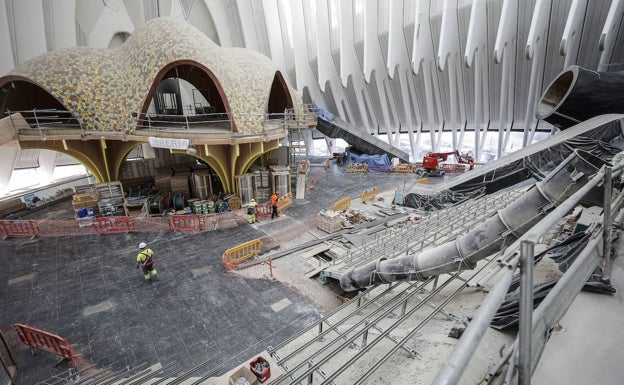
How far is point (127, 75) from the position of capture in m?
15.3

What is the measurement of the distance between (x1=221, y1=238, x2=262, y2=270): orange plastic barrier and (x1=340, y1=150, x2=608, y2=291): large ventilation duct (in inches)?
251

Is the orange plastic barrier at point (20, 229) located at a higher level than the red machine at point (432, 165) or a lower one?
lower

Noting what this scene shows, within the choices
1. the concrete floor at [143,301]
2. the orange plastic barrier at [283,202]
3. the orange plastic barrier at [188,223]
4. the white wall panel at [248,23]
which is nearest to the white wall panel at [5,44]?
the concrete floor at [143,301]

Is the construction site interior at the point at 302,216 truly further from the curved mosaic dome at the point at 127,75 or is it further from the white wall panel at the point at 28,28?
the white wall panel at the point at 28,28

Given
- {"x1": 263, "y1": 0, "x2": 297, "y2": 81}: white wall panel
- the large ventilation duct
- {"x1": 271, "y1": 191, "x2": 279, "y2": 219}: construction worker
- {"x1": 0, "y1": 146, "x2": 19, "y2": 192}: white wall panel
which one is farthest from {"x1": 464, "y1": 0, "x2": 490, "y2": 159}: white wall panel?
{"x1": 0, "y1": 146, "x2": 19, "y2": 192}: white wall panel

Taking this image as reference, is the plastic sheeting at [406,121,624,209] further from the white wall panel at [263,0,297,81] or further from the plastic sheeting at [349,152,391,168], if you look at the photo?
the white wall panel at [263,0,297,81]

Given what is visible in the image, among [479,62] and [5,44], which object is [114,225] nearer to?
[5,44]

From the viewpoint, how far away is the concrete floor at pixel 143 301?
7008 millimetres

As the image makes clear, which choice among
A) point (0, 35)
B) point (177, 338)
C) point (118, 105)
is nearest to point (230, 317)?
point (177, 338)

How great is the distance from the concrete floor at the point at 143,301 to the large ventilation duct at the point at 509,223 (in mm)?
3907

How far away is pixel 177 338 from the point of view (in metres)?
7.27

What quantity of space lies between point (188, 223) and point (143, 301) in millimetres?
5156

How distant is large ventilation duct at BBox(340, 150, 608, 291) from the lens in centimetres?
401

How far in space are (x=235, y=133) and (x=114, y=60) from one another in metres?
8.63
